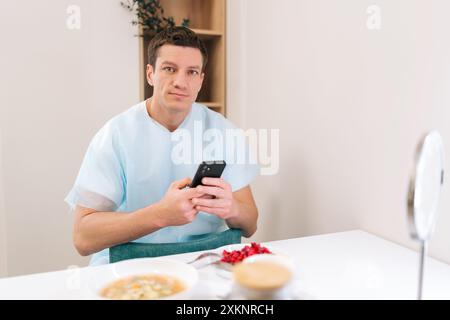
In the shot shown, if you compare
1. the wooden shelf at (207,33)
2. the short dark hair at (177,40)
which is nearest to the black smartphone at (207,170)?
the short dark hair at (177,40)

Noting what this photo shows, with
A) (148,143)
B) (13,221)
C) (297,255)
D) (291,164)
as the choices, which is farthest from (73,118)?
(297,255)

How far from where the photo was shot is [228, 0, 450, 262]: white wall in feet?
3.23

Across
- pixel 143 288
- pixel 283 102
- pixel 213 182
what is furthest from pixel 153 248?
pixel 283 102

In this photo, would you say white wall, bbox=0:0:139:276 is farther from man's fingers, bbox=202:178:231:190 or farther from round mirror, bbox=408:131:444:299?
round mirror, bbox=408:131:444:299

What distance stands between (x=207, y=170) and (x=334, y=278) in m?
0.35

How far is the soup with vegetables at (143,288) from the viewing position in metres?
0.66

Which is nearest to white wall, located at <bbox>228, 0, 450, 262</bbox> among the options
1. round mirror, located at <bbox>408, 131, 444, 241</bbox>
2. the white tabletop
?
the white tabletop

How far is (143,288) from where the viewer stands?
691 mm

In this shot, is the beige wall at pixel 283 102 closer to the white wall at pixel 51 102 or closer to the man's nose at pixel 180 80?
the white wall at pixel 51 102

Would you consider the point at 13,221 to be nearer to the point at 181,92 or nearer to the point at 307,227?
the point at 181,92

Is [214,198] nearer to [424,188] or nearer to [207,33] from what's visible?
[424,188]

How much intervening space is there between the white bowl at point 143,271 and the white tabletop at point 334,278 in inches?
1.1

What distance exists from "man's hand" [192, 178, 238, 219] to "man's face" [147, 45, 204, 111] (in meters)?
0.38
